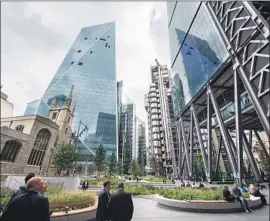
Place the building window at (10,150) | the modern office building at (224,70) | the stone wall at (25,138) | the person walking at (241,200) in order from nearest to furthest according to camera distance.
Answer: the person walking at (241,200) < the modern office building at (224,70) < the building window at (10,150) < the stone wall at (25,138)

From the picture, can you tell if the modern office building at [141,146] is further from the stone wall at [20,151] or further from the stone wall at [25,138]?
the stone wall at [20,151]

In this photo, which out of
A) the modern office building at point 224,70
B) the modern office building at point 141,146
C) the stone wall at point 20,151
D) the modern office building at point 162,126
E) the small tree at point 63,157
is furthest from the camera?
the modern office building at point 141,146

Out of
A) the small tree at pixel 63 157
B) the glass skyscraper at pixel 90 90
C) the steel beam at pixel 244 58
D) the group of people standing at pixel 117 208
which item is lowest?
the group of people standing at pixel 117 208

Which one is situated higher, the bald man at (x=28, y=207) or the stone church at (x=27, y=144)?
the stone church at (x=27, y=144)

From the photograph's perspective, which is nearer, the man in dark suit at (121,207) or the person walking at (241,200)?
the man in dark suit at (121,207)

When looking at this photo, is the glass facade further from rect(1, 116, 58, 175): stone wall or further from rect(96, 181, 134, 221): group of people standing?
rect(1, 116, 58, 175): stone wall

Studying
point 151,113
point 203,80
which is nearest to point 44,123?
point 203,80

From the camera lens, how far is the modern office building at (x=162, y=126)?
76.6 metres

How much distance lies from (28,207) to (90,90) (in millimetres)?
101700

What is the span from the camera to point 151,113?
8994cm

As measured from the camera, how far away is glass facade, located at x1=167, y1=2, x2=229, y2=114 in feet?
98.7

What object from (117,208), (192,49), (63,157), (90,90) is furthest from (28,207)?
(90,90)

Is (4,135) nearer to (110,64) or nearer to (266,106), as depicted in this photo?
(266,106)

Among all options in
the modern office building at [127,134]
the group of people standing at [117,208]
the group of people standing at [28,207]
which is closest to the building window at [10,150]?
the group of people standing at [117,208]
